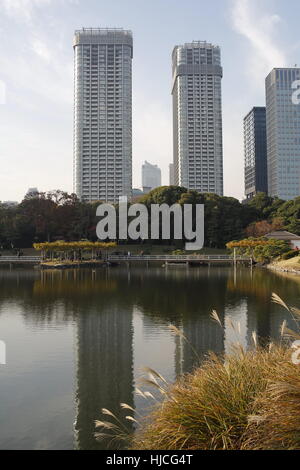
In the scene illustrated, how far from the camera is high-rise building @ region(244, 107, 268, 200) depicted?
152250mm

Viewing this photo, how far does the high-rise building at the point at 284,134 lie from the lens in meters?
132

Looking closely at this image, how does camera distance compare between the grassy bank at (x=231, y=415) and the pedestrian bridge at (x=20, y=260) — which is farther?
the pedestrian bridge at (x=20, y=260)

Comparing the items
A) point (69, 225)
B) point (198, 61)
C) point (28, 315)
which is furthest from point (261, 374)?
point (198, 61)

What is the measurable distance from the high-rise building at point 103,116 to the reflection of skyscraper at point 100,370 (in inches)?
3864

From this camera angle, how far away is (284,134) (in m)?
134

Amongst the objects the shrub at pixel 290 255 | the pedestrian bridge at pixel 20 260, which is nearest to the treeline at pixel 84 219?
the pedestrian bridge at pixel 20 260

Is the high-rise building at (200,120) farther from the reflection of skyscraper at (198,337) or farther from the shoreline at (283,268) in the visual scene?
the reflection of skyscraper at (198,337)

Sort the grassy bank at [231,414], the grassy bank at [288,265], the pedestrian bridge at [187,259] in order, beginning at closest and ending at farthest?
the grassy bank at [231,414], the grassy bank at [288,265], the pedestrian bridge at [187,259]

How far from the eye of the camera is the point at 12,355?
1215 centimetres

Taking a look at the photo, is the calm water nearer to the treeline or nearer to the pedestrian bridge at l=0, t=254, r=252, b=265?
the pedestrian bridge at l=0, t=254, r=252, b=265

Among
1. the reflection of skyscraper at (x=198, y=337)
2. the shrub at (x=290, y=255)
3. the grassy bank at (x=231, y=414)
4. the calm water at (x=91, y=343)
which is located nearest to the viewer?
the grassy bank at (x=231, y=414)

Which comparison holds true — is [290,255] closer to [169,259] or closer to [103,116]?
[169,259]

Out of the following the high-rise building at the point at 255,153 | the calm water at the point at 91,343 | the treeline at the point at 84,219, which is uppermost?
the high-rise building at the point at 255,153

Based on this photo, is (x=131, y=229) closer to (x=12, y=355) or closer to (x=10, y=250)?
(x=10, y=250)
